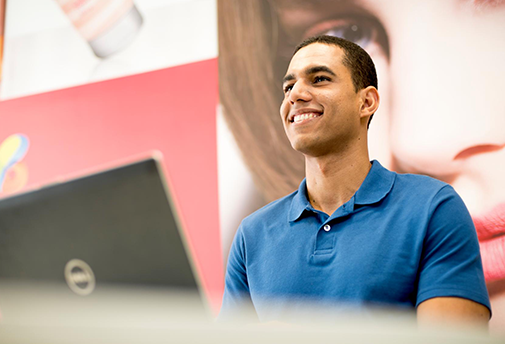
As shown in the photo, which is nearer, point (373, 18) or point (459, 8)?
point (459, 8)

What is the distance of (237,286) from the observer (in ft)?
4.00

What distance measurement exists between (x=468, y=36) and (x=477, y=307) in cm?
90

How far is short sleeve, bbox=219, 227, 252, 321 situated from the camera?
3.92ft

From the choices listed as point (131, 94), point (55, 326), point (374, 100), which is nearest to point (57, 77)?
point (131, 94)

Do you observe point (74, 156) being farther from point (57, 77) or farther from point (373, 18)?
point (373, 18)

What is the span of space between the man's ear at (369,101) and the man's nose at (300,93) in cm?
15

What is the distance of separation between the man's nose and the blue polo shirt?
226 millimetres

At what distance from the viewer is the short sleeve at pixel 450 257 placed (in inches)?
36.1

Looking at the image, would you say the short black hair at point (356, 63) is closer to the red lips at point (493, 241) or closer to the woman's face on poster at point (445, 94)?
the woman's face on poster at point (445, 94)

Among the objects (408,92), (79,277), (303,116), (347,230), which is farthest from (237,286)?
(408,92)

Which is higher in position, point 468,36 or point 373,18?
point 373,18

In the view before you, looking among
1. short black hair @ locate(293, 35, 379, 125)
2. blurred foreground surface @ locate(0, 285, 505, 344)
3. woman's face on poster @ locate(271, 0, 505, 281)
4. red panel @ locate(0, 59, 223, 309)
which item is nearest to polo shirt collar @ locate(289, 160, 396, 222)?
short black hair @ locate(293, 35, 379, 125)

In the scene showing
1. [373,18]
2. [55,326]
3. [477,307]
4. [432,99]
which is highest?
[373,18]

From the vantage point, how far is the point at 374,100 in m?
1.30
